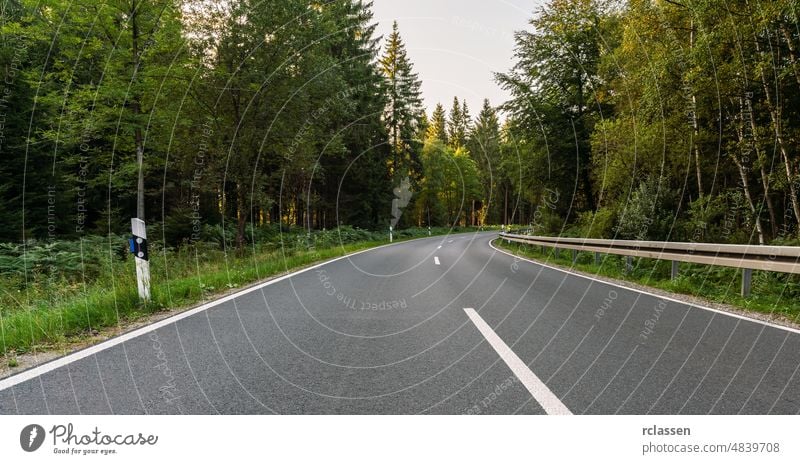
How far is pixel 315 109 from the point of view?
1852cm

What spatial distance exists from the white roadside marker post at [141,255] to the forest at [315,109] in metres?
10.6

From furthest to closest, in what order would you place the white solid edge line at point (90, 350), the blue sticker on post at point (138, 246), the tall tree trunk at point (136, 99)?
the tall tree trunk at point (136, 99) → the blue sticker on post at point (138, 246) → the white solid edge line at point (90, 350)

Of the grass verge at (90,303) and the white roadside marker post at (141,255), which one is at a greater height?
the white roadside marker post at (141,255)

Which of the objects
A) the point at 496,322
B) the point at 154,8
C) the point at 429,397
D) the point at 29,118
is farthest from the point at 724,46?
the point at 29,118

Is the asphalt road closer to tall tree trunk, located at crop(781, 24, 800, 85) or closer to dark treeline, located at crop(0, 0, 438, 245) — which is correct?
tall tree trunk, located at crop(781, 24, 800, 85)

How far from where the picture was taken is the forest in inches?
441

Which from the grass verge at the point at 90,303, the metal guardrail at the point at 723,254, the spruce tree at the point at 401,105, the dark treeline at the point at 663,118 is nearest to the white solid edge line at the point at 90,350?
the grass verge at the point at 90,303

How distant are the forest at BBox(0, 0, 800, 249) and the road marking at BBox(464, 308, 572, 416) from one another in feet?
29.7

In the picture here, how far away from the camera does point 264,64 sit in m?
16.0
